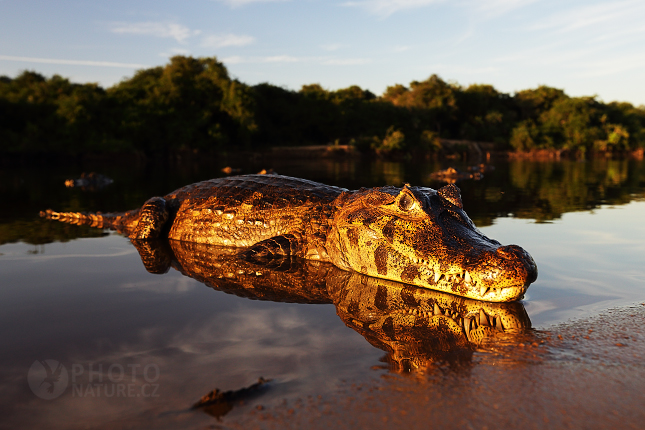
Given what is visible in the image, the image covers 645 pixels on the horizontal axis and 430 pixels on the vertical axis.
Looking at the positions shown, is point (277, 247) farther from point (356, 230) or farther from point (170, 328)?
point (170, 328)

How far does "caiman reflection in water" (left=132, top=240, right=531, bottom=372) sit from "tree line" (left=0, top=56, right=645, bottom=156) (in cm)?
2631

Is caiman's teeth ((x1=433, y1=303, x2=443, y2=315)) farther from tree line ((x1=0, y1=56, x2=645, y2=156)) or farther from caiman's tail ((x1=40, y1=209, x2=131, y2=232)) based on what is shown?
tree line ((x1=0, y1=56, x2=645, y2=156))

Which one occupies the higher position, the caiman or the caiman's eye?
the caiman's eye

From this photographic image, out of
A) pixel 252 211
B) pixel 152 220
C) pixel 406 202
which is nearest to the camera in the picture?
pixel 406 202

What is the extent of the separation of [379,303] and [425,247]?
0.55 meters

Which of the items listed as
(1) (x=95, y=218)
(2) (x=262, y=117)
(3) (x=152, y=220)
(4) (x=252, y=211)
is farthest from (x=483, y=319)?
(2) (x=262, y=117)

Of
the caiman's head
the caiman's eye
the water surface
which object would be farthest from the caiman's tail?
the caiman's eye

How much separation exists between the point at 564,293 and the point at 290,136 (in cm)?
4024

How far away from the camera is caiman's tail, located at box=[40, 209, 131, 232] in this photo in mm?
6844

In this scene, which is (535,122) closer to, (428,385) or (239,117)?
(239,117)

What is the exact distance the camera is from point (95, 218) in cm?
735

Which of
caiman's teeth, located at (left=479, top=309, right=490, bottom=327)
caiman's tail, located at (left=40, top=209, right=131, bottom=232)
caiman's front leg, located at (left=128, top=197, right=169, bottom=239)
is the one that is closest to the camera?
caiman's teeth, located at (left=479, top=309, right=490, bottom=327)

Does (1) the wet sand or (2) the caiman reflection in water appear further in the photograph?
(2) the caiman reflection in water

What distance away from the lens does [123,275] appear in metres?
4.21
